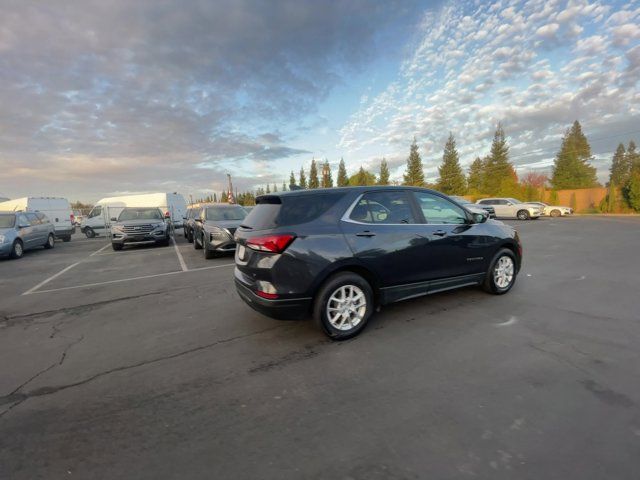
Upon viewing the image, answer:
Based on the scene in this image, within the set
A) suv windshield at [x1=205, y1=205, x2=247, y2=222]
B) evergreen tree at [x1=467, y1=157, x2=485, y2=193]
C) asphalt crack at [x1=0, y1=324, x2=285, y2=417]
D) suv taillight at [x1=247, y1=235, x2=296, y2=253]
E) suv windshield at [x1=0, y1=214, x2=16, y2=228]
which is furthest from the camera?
evergreen tree at [x1=467, y1=157, x2=485, y2=193]

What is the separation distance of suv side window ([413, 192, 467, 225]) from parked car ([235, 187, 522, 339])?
0.02 meters

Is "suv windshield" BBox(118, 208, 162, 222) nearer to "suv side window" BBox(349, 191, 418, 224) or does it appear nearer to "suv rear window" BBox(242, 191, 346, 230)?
"suv rear window" BBox(242, 191, 346, 230)

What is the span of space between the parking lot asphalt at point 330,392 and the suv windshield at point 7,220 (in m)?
9.48

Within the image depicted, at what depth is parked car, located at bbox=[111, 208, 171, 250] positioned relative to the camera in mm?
12461

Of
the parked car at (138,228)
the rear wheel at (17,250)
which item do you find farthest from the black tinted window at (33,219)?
the parked car at (138,228)

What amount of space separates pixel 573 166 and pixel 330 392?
59.7 metres

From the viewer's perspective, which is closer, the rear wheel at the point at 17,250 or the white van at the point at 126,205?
the rear wheel at the point at 17,250

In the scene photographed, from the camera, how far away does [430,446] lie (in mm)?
2027

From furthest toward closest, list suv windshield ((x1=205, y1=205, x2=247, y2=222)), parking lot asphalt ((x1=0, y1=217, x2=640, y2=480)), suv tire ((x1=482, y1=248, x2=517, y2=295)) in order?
suv windshield ((x1=205, y1=205, x2=247, y2=222)) < suv tire ((x1=482, y1=248, x2=517, y2=295)) < parking lot asphalt ((x1=0, y1=217, x2=640, y2=480))

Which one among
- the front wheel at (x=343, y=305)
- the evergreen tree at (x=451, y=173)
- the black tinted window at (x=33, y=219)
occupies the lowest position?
the front wheel at (x=343, y=305)

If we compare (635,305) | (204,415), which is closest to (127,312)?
(204,415)

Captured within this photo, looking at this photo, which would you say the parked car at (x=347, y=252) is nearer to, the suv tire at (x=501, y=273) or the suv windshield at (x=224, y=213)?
the suv tire at (x=501, y=273)

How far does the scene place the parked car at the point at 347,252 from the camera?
3.40 m

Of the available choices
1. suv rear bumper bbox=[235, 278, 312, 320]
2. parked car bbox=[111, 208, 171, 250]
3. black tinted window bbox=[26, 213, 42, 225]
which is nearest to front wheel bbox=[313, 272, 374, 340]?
suv rear bumper bbox=[235, 278, 312, 320]
